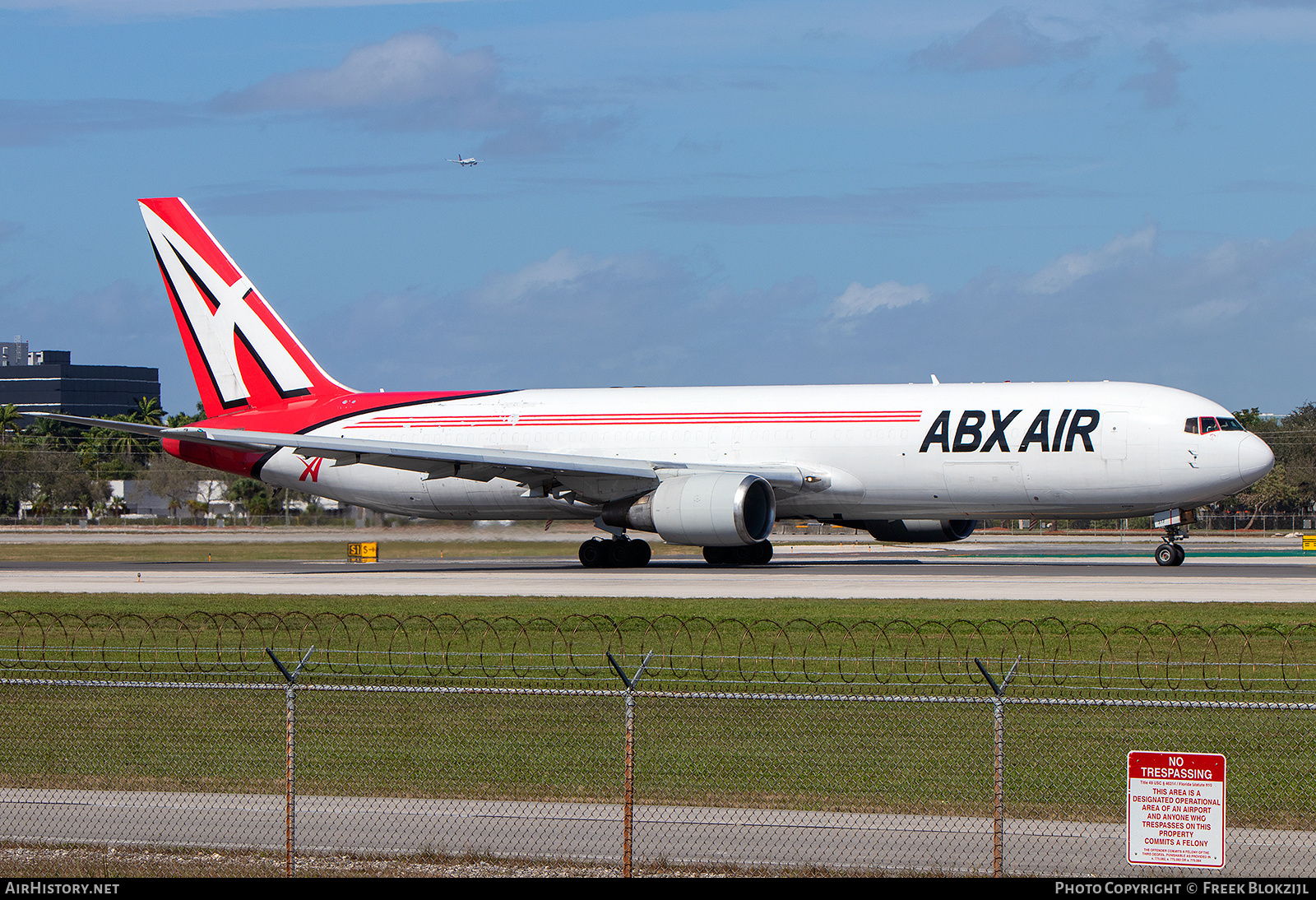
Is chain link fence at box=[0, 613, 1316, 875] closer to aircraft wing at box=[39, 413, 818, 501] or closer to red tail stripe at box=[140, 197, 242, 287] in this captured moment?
Result: aircraft wing at box=[39, 413, 818, 501]

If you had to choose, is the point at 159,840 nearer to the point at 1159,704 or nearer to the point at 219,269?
the point at 1159,704

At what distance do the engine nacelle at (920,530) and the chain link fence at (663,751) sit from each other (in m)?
21.3

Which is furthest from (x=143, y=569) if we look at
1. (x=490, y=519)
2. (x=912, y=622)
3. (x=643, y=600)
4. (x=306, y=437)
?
(x=912, y=622)

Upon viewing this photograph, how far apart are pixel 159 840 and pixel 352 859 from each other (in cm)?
165

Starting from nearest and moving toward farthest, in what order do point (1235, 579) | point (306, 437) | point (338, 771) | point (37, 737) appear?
point (338, 771) < point (37, 737) < point (1235, 579) < point (306, 437)

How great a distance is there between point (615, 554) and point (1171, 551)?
15848 mm

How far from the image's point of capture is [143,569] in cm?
4444

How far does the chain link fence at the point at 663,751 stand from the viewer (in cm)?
1066

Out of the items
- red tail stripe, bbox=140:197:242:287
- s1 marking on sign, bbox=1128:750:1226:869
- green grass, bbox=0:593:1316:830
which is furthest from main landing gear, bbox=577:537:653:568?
s1 marking on sign, bbox=1128:750:1226:869

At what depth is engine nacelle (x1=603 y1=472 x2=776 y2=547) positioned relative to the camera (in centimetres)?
3791

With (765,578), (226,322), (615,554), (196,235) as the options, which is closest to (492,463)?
(615,554)

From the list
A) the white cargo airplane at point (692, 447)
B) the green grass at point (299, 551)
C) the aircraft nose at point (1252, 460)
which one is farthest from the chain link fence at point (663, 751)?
the green grass at point (299, 551)

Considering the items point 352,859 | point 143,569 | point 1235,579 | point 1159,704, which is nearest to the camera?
point 1159,704

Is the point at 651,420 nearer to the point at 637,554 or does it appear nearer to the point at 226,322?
the point at 637,554
